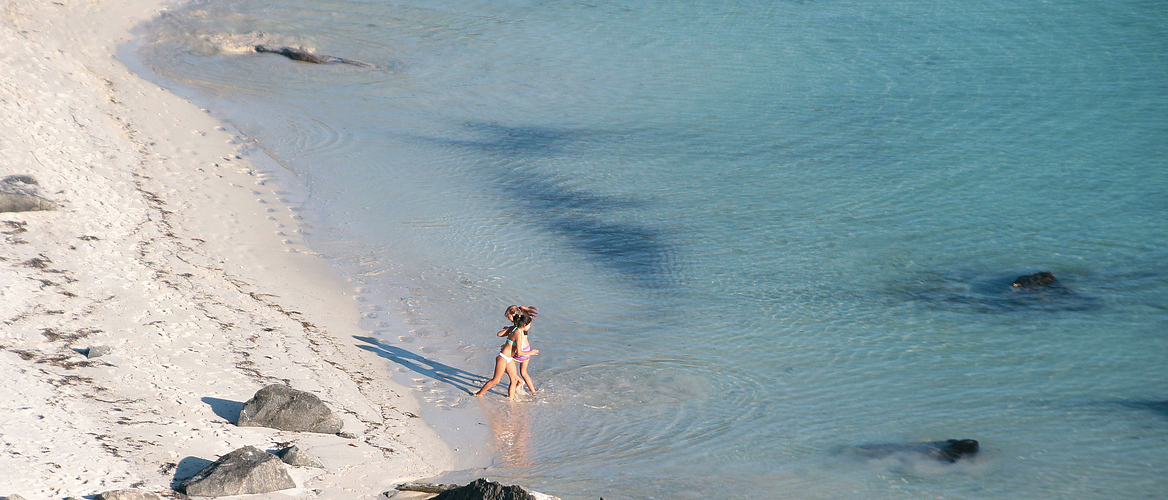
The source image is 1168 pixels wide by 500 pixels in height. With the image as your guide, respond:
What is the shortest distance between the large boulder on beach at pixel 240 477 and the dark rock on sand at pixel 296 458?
1.09 ft

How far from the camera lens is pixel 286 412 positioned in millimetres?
6480

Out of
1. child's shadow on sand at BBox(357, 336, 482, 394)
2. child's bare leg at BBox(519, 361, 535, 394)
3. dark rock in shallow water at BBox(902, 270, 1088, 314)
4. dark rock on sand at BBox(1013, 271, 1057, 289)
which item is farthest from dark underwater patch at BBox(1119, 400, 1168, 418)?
child's shadow on sand at BBox(357, 336, 482, 394)

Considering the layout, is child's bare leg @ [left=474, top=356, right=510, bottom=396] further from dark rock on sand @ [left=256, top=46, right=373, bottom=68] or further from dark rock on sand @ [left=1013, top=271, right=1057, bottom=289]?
dark rock on sand @ [left=256, top=46, right=373, bottom=68]

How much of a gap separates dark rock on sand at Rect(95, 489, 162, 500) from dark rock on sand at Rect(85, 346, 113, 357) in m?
2.45

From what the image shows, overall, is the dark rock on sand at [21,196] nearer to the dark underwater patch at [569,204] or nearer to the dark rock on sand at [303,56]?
the dark underwater patch at [569,204]

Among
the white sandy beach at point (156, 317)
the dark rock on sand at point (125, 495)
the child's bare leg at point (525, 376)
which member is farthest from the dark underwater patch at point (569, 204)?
the dark rock on sand at point (125, 495)

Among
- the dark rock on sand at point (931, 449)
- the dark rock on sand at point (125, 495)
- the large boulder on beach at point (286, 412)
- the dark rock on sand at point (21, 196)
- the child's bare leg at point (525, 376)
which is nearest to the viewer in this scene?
the dark rock on sand at point (125, 495)

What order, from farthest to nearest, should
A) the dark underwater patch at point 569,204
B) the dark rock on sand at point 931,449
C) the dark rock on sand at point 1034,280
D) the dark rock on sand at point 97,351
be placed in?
1. the dark underwater patch at point 569,204
2. the dark rock on sand at point 1034,280
3. the dark rock on sand at point 931,449
4. the dark rock on sand at point 97,351

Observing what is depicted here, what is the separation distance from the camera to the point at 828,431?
7.53m

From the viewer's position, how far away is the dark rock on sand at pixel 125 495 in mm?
4762

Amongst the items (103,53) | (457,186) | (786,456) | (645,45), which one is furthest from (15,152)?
(645,45)

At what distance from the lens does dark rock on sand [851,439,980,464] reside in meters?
7.16

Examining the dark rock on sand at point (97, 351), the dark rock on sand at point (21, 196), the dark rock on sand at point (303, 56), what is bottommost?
the dark rock on sand at point (97, 351)

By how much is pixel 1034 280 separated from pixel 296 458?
879 cm
